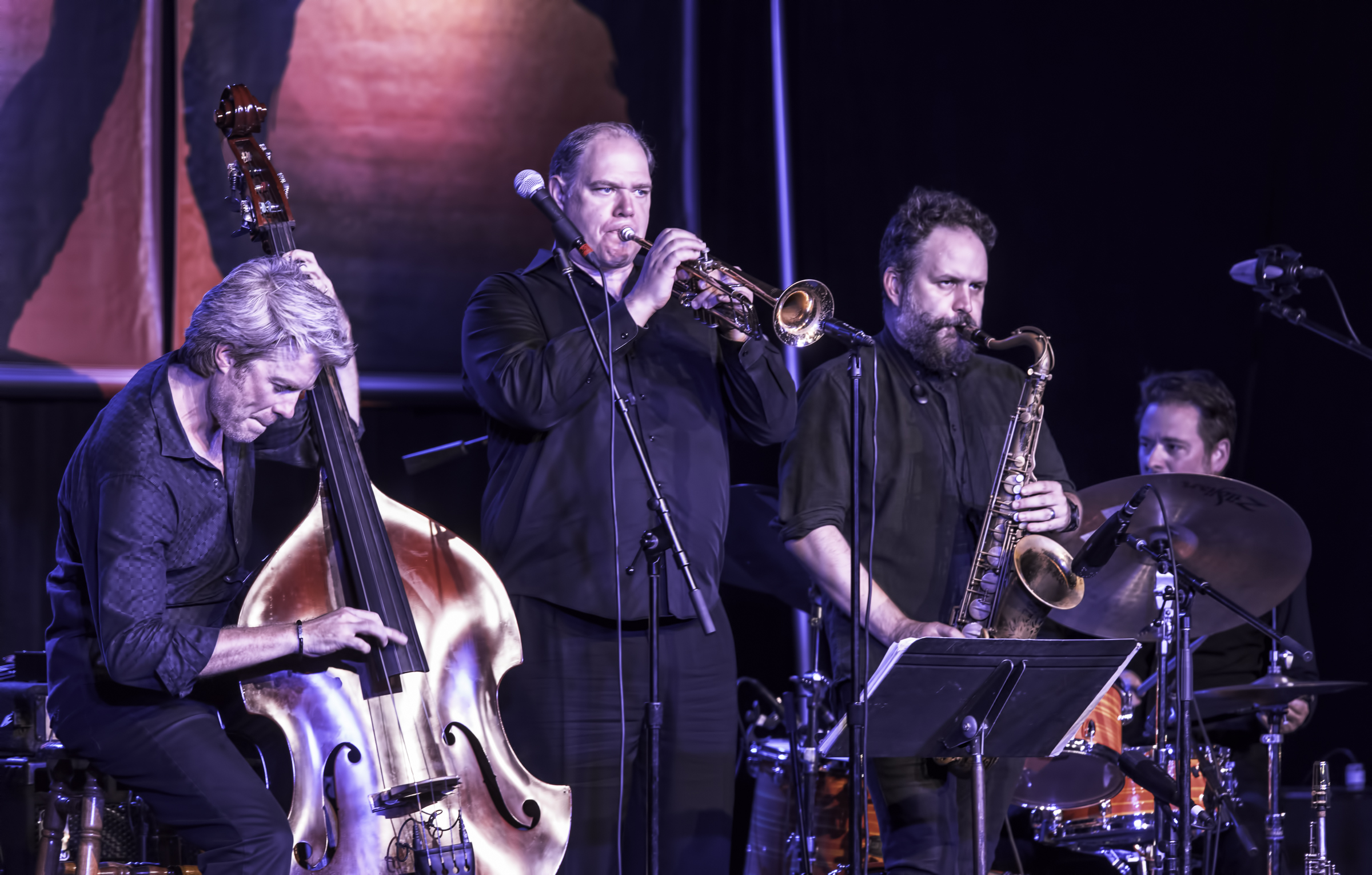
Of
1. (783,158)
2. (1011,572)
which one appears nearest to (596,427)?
(1011,572)

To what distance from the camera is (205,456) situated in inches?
111

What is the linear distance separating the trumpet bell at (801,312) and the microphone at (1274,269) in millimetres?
1718

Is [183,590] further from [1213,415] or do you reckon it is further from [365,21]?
[1213,415]

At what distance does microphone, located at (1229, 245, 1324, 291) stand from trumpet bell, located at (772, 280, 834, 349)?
1718 mm

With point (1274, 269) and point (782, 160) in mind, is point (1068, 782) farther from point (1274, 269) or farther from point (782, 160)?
point (782, 160)

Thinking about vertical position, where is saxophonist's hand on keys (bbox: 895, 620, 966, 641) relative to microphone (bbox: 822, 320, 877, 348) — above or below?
below

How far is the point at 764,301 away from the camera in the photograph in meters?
3.05

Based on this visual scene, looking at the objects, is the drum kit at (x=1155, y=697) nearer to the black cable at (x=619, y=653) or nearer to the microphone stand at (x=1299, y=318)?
the microphone stand at (x=1299, y=318)

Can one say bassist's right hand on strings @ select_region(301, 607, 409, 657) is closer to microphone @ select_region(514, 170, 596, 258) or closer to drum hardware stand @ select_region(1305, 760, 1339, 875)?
microphone @ select_region(514, 170, 596, 258)

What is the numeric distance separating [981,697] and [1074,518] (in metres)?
0.82

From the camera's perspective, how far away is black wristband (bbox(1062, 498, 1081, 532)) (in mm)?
3486

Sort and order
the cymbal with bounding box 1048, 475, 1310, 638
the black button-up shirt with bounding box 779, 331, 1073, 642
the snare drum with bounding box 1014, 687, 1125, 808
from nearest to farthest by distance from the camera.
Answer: the black button-up shirt with bounding box 779, 331, 1073, 642, the cymbal with bounding box 1048, 475, 1310, 638, the snare drum with bounding box 1014, 687, 1125, 808

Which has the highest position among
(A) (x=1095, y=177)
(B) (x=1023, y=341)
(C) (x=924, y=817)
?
(A) (x=1095, y=177)

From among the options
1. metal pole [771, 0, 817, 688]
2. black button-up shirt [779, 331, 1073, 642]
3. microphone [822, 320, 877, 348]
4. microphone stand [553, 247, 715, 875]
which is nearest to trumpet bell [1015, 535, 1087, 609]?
black button-up shirt [779, 331, 1073, 642]
